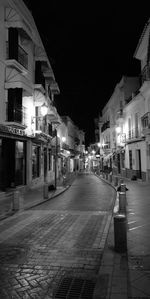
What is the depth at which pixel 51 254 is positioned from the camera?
18.0ft

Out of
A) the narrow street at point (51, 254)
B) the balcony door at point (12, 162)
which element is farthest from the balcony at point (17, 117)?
the narrow street at point (51, 254)

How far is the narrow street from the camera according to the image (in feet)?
13.4

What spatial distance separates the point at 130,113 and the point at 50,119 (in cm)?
914

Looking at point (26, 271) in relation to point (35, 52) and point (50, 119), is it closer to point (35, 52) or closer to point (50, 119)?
point (35, 52)

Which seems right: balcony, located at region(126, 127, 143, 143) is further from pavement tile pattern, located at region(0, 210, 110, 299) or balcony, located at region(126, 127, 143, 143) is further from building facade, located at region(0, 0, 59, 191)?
pavement tile pattern, located at region(0, 210, 110, 299)

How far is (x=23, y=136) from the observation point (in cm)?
1678

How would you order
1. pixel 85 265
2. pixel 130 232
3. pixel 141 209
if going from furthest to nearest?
pixel 141 209
pixel 130 232
pixel 85 265

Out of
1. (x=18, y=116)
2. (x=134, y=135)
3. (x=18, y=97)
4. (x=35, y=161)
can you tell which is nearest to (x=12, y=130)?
(x=18, y=116)

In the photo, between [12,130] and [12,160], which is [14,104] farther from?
[12,160]

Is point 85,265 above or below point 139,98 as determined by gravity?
below

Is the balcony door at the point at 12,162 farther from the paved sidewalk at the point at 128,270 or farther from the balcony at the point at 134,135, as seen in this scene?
the balcony at the point at 134,135

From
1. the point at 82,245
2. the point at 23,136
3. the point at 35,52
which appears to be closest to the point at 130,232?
the point at 82,245

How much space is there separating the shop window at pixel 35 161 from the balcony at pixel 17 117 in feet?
10.8

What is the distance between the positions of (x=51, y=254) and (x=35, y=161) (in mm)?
15452
